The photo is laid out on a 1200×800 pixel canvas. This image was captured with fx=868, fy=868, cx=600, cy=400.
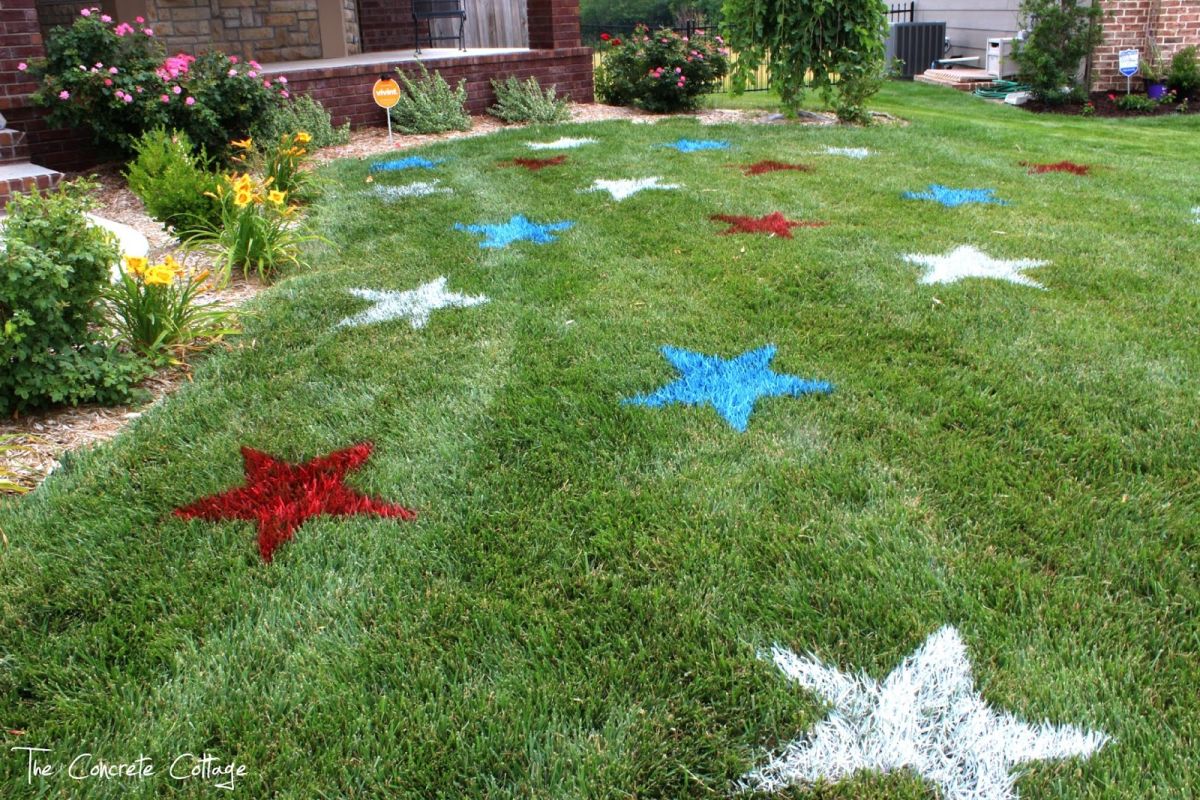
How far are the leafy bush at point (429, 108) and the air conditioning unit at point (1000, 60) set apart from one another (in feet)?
26.8

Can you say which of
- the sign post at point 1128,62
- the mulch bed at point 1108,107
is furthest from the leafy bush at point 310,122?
the sign post at point 1128,62

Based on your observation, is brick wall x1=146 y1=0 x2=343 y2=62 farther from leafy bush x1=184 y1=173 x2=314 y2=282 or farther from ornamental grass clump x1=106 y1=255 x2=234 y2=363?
ornamental grass clump x1=106 y1=255 x2=234 y2=363

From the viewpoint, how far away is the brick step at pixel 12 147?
18.4 ft

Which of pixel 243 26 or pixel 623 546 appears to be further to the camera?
pixel 243 26

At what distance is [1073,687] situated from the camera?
1.48 metres

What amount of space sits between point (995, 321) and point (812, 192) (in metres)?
2.27

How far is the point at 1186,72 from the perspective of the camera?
976cm

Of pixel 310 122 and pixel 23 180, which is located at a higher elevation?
pixel 310 122

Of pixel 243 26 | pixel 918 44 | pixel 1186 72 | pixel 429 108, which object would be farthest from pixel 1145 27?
pixel 243 26

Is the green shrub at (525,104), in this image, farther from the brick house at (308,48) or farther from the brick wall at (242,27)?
the brick wall at (242,27)

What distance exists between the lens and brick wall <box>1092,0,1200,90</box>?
10.1 meters

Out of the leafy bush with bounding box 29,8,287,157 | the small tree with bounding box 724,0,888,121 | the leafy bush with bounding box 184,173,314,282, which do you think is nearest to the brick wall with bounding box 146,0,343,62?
the leafy bush with bounding box 29,8,287,157

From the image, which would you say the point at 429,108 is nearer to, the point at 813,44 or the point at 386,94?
the point at 386,94

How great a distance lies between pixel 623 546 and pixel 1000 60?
12851 mm
